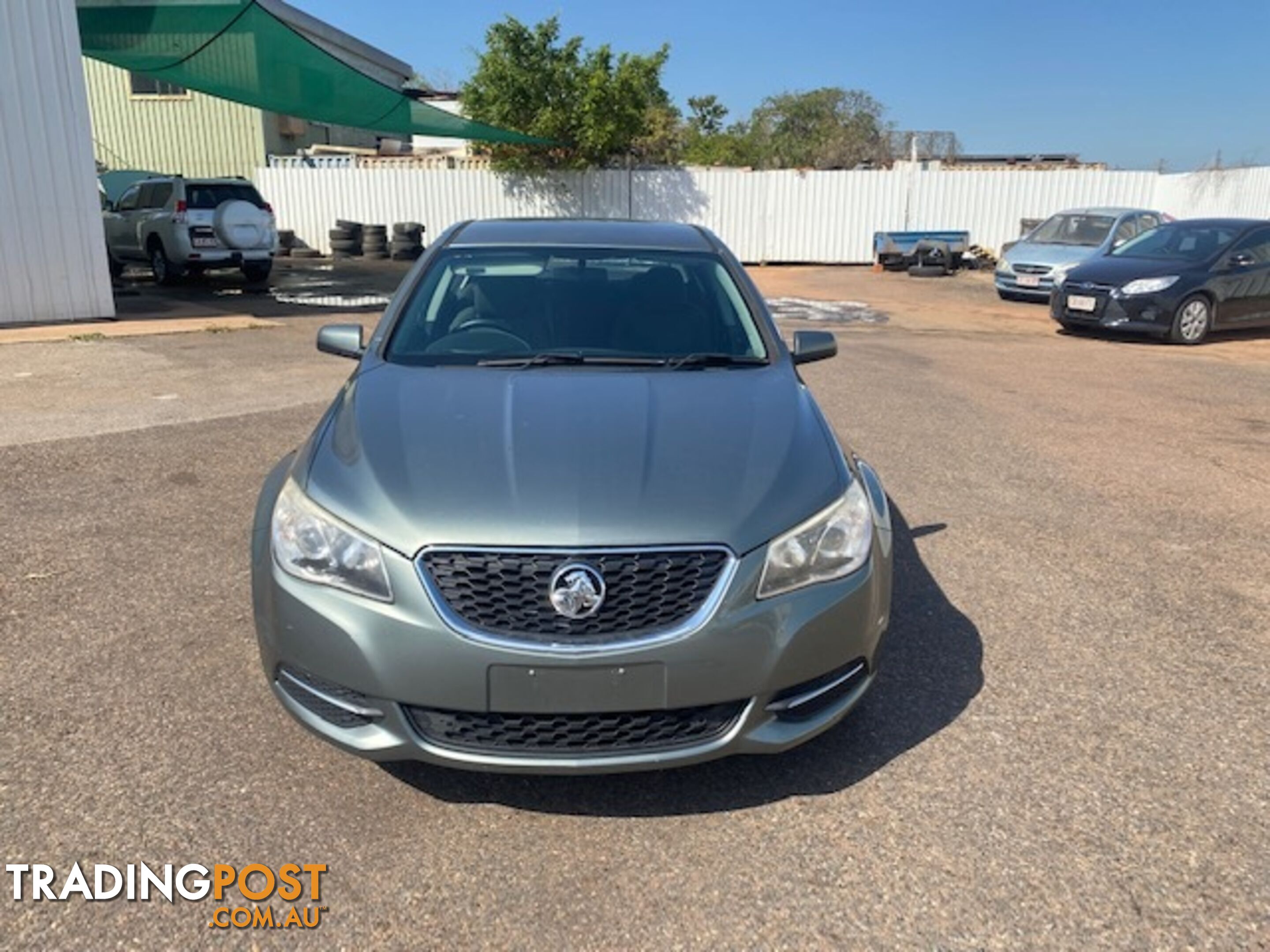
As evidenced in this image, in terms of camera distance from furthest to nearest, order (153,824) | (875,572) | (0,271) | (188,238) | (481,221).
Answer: (188,238) → (0,271) → (481,221) → (875,572) → (153,824)

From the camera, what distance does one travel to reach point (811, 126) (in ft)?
170

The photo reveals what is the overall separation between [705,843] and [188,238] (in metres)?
15.7

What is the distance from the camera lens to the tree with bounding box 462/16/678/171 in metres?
22.1

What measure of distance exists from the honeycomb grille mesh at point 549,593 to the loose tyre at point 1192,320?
11.7 meters

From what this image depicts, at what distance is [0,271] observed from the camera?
11.1m

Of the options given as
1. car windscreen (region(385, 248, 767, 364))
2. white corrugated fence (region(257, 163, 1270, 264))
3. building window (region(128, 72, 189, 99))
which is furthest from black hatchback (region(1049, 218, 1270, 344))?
building window (region(128, 72, 189, 99))

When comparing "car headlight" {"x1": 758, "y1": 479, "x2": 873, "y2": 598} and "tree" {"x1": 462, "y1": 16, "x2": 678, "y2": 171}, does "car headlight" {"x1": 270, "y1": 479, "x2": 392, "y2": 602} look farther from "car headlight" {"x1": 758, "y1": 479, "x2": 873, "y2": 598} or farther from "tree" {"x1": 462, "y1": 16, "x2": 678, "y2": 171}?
"tree" {"x1": 462, "y1": 16, "x2": 678, "y2": 171}

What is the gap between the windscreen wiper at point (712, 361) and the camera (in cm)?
348

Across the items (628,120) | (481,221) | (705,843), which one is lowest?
(705,843)

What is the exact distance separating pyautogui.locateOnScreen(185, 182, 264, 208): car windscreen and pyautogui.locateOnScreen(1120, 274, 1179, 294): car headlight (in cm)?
1335

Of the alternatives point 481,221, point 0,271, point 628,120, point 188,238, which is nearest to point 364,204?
point 628,120

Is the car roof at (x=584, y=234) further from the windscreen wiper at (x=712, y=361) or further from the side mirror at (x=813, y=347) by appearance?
the windscreen wiper at (x=712, y=361)

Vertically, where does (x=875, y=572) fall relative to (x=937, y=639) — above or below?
above

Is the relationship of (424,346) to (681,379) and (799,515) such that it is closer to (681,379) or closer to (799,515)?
(681,379)
